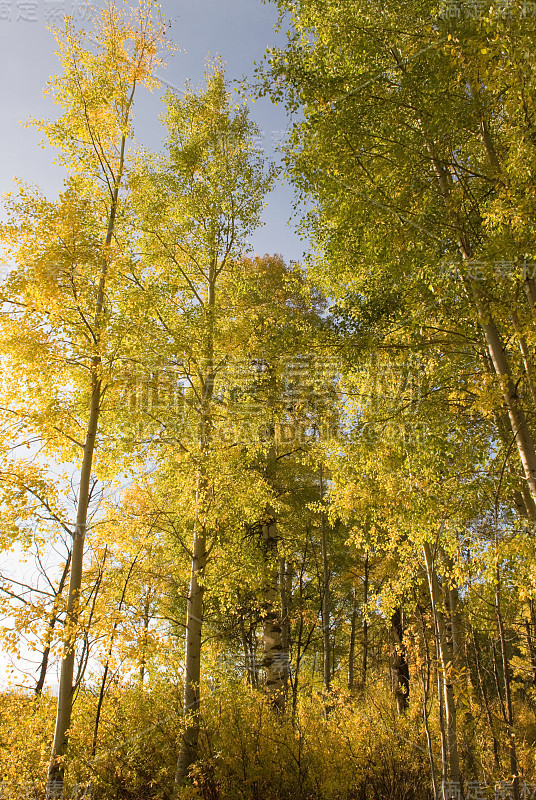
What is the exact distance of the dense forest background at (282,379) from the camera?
4746 mm

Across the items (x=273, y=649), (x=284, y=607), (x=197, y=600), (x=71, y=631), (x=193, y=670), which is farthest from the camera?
(x=284, y=607)

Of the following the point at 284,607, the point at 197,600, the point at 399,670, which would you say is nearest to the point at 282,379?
the point at 197,600

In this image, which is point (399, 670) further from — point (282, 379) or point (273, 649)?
point (282, 379)

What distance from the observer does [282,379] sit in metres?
7.76

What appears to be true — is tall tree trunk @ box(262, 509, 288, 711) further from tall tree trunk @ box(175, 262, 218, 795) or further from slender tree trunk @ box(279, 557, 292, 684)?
tall tree trunk @ box(175, 262, 218, 795)

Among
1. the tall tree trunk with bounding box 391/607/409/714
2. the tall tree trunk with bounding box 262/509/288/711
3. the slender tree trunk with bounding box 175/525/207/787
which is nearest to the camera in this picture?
the slender tree trunk with bounding box 175/525/207/787

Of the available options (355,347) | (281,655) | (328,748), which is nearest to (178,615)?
(281,655)

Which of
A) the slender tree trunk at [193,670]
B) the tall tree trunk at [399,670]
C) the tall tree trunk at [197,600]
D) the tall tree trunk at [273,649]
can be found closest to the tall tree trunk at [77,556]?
the tall tree trunk at [197,600]

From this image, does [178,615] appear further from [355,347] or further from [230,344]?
[355,347]

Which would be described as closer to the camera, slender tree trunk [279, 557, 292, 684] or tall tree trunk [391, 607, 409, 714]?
slender tree trunk [279, 557, 292, 684]

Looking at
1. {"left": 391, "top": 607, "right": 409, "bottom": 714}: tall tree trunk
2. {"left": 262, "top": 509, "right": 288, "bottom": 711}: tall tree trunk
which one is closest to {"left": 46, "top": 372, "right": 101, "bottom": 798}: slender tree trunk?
{"left": 262, "top": 509, "right": 288, "bottom": 711}: tall tree trunk

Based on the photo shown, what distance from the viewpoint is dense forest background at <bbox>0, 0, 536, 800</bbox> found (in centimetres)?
475

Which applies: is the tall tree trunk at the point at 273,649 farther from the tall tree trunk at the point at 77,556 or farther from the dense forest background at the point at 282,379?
the tall tree trunk at the point at 77,556

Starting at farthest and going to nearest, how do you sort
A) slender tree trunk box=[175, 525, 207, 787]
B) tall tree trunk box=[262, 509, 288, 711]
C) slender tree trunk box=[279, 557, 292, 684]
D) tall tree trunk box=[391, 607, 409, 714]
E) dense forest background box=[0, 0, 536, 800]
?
tall tree trunk box=[391, 607, 409, 714], slender tree trunk box=[279, 557, 292, 684], tall tree trunk box=[262, 509, 288, 711], slender tree trunk box=[175, 525, 207, 787], dense forest background box=[0, 0, 536, 800]
